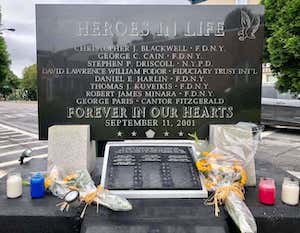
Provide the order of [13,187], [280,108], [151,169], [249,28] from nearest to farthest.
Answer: [13,187], [151,169], [249,28], [280,108]

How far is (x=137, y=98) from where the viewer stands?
110 inches

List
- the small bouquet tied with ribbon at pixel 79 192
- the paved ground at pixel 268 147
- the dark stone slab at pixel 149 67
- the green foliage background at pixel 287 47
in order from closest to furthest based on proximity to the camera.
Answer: the small bouquet tied with ribbon at pixel 79 192
the dark stone slab at pixel 149 67
the paved ground at pixel 268 147
the green foliage background at pixel 287 47

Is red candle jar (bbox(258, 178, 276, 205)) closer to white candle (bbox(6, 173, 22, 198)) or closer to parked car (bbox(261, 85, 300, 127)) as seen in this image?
white candle (bbox(6, 173, 22, 198))

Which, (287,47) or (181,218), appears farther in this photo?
(287,47)

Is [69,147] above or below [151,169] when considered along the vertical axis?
above

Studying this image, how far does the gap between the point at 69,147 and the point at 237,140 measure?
4.61 ft

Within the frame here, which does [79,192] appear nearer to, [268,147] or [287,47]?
[268,147]

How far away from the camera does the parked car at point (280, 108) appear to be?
9.86 metres

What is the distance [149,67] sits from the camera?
2758 mm

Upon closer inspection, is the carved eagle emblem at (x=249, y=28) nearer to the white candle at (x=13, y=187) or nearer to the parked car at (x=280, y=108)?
the white candle at (x=13, y=187)

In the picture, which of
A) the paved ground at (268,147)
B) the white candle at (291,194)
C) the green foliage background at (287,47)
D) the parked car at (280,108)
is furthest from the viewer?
the parked car at (280,108)

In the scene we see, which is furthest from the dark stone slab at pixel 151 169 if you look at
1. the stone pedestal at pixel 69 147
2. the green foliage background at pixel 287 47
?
the green foliage background at pixel 287 47

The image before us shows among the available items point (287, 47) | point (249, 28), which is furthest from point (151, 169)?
point (287, 47)

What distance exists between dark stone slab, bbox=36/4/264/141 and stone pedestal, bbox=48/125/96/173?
172 mm
